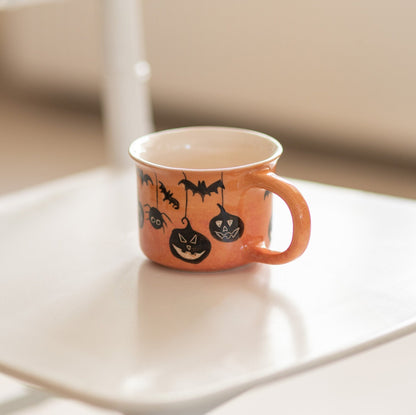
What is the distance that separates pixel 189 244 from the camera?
52cm

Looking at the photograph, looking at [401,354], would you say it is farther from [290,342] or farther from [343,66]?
[343,66]

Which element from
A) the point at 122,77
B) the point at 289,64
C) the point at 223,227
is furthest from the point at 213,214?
the point at 289,64

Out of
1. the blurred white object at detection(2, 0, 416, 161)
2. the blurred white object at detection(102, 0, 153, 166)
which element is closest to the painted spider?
the blurred white object at detection(102, 0, 153, 166)

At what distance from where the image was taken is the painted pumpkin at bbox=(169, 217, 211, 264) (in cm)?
52

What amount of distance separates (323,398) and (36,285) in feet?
1.53

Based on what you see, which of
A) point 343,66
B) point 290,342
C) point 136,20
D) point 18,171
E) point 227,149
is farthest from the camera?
point 18,171

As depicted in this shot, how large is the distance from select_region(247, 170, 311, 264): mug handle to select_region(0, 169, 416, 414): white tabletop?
0.02 meters

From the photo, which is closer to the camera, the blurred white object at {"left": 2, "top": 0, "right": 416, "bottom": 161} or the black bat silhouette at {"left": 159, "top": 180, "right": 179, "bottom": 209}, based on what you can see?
the black bat silhouette at {"left": 159, "top": 180, "right": 179, "bottom": 209}

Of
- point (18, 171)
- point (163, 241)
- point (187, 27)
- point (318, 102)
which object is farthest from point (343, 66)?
point (163, 241)

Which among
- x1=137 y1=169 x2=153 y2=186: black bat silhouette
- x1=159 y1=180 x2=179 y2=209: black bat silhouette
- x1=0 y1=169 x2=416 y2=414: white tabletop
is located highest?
x1=137 y1=169 x2=153 y2=186: black bat silhouette

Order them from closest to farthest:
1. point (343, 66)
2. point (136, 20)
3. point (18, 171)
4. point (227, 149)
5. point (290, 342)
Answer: point (290, 342), point (227, 149), point (136, 20), point (343, 66), point (18, 171)

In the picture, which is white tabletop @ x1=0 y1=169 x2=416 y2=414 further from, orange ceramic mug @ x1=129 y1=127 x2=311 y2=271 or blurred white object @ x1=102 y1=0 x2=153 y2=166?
blurred white object @ x1=102 y1=0 x2=153 y2=166

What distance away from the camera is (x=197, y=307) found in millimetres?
486

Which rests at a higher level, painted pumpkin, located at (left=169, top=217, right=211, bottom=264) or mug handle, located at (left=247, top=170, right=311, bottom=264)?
mug handle, located at (left=247, top=170, right=311, bottom=264)
